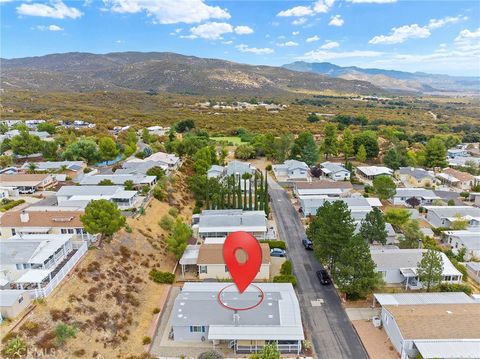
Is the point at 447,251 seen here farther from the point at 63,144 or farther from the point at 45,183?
the point at 63,144

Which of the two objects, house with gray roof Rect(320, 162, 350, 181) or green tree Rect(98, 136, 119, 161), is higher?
green tree Rect(98, 136, 119, 161)

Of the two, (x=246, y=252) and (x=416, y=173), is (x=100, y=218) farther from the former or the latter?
(x=416, y=173)

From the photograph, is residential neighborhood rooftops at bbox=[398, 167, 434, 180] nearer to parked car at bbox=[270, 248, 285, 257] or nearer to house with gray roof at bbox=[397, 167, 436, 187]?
house with gray roof at bbox=[397, 167, 436, 187]

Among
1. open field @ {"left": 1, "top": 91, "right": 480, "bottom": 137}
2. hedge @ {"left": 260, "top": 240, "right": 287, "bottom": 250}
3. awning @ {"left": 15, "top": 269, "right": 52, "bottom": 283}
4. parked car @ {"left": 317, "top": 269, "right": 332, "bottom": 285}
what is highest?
open field @ {"left": 1, "top": 91, "right": 480, "bottom": 137}

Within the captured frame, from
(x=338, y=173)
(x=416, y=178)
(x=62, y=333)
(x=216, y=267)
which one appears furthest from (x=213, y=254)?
(x=416, y=178)

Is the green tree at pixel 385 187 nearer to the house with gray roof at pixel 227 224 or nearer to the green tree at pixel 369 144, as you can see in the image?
the house with gray roof at pixel 227 224

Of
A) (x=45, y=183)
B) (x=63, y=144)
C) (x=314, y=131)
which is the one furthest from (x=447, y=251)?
(x=314, y=131)

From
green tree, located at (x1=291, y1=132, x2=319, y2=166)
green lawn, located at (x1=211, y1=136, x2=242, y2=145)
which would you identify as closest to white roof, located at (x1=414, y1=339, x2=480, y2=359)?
green tree, located at (x1=291, y1=132, x2=319, y2=166)
